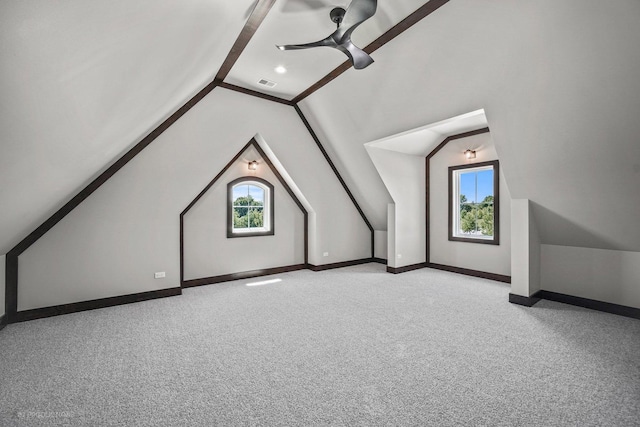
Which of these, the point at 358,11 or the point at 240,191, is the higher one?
the point at 358,11

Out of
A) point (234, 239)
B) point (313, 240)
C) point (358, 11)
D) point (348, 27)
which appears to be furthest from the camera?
point (313, 240)

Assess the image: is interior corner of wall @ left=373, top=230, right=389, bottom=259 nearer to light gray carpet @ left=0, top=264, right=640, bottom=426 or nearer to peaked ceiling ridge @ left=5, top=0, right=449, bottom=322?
light gray carpet @ left=0, top=264, right=640, bottom=426

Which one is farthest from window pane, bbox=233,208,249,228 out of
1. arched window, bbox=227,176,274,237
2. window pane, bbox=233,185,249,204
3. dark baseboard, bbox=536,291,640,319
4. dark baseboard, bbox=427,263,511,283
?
dark baseboard, bbox=536,291,640,319

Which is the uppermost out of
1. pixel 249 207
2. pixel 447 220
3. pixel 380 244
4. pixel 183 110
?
pixel 183 110

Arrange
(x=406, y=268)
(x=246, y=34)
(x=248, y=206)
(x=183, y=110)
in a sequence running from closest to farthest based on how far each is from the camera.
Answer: (x=246, y=34) → (x=183, y=110) → (x=248, y=206) → (x=406, y=268)

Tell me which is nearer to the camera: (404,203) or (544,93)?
(544,93)

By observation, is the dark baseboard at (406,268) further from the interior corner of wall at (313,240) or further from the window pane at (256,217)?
the window pane at (256,217)

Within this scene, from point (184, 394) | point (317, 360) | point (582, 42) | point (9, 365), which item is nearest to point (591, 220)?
point (582, 42)

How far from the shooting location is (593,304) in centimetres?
357

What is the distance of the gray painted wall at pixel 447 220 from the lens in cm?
474

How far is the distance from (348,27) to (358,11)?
226mm

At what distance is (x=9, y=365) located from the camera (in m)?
2.28

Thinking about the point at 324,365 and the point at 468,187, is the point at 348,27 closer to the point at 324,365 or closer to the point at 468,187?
the point at 324,365

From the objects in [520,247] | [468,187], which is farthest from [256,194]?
[520,247]
